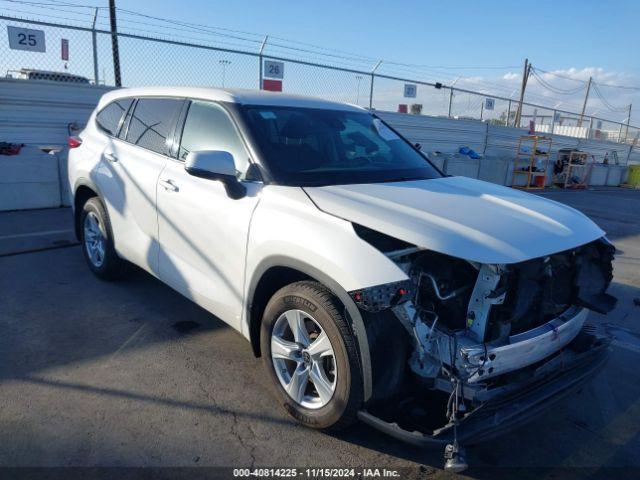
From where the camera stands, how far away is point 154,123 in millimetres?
4090

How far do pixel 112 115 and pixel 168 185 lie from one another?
1.69 metres

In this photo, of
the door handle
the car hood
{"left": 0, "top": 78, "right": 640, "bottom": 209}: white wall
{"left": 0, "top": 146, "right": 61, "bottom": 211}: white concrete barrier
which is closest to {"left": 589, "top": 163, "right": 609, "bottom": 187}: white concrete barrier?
{"left": 0, "top": 78, "right": 640, "bottom": 209}: white wall

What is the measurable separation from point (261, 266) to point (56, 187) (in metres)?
7.26

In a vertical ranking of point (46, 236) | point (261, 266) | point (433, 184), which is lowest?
point (46, 236)

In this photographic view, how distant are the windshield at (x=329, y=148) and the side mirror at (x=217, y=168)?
9.3 inches

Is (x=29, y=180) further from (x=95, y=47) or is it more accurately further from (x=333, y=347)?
(x=333, y=347)

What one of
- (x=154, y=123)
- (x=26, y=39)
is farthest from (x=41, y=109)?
(x=154, y=123)

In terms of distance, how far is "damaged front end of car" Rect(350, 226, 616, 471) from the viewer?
2.29 metres

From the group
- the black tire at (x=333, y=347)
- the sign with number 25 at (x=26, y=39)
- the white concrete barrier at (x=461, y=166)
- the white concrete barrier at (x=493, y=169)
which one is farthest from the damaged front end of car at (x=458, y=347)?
the white concrete barrier at (x=493, y=169)

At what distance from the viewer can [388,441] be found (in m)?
2.83

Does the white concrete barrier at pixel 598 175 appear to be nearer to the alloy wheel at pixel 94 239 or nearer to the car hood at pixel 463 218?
the car hood at pixel 463 218

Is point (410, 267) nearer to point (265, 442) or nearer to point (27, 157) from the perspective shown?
point (265, 442)

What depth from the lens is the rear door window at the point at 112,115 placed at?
15.2 ft

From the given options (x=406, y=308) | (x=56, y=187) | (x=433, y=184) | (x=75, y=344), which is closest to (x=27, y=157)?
(x=56, y=187)
